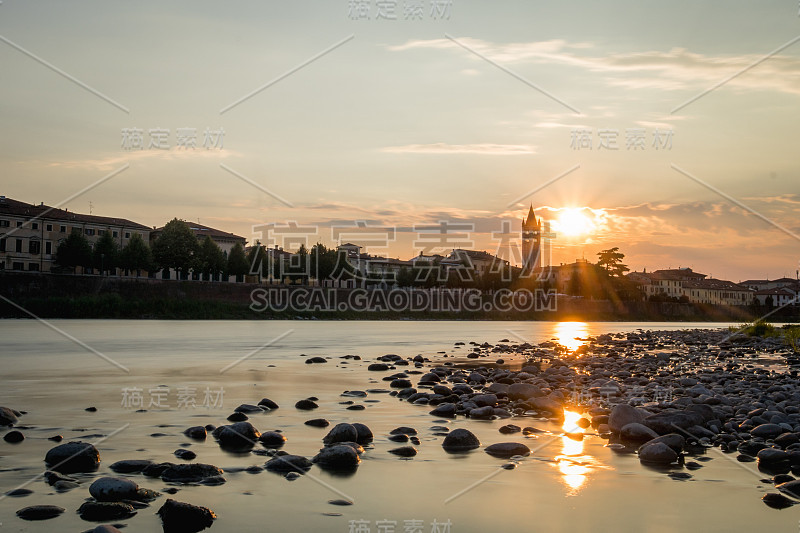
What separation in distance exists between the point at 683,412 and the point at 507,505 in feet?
15.6

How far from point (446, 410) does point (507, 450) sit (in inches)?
134

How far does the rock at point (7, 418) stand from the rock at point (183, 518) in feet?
20.8

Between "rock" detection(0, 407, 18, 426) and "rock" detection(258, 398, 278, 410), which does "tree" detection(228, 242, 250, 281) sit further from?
"rock" detection(0, 407, 18, 426)

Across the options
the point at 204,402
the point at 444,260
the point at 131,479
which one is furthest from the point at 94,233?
the point at 131,479

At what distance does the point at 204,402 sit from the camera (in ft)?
48.1

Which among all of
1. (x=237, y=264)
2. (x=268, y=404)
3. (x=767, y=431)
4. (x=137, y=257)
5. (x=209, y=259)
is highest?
(x=209, y=259)

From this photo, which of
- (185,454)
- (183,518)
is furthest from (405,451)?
(183,518)

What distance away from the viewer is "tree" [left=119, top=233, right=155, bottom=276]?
3364 inches

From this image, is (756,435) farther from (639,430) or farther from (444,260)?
(444,260)

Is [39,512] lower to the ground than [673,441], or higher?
lower

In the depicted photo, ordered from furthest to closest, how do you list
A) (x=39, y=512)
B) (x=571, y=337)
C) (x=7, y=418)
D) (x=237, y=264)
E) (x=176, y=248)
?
(x=237, y=264)
(x=176, y=248)
(x=571, y=337)
(x=7, y=418)
(x=39, y=512)

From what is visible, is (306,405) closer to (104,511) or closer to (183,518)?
(104,511)

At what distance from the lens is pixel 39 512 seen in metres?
6.74

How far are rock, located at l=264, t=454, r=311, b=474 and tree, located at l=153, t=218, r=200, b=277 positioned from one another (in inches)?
3249
